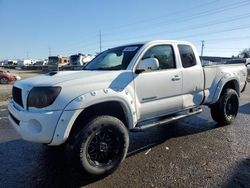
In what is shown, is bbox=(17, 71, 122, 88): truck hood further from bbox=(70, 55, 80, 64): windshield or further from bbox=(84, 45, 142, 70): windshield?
bbox=(70, 55, 80, 64): windshield

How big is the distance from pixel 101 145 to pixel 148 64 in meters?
1.50

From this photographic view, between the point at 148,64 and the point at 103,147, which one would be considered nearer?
the point at 103,147

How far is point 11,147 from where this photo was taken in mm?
5672

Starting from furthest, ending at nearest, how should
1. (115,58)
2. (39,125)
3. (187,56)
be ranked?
(187,56) → (115,58) → (39,125)

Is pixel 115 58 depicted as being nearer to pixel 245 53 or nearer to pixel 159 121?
pixel 159 121

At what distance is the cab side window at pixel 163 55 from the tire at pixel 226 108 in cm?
186

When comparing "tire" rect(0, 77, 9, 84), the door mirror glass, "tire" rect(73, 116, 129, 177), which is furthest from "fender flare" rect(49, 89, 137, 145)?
"tire" rect(0, 77, 9, 84)

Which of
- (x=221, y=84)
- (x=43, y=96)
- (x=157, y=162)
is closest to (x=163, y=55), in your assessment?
(x=221, y=84)

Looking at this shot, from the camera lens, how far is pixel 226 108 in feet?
23.0

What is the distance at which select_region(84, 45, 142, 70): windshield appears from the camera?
5145 millimetres

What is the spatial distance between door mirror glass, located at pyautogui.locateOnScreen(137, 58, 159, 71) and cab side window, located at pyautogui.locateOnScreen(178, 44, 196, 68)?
1.08 meters

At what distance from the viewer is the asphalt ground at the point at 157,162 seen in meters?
4.09

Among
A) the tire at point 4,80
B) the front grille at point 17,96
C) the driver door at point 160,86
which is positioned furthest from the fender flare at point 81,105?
the tire at point 4,80

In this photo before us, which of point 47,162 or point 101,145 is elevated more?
point 101,145
